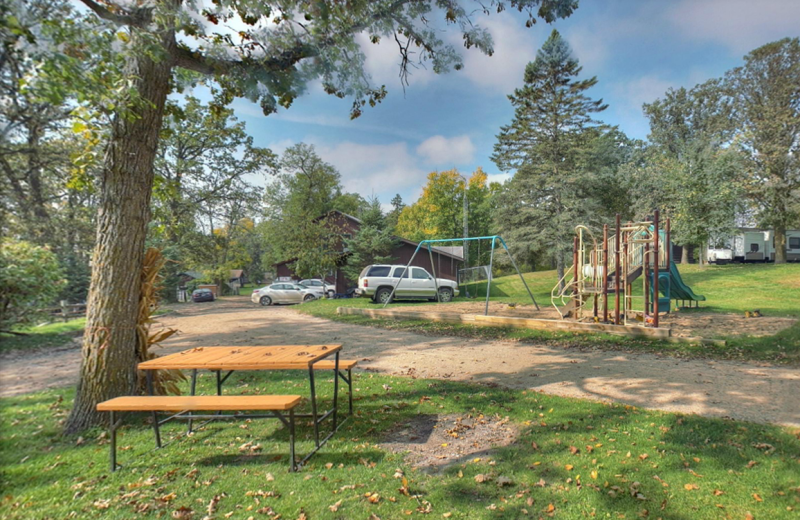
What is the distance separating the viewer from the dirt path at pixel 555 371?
5.21m

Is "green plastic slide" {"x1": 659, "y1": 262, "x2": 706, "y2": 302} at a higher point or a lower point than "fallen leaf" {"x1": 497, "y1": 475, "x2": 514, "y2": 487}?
higher

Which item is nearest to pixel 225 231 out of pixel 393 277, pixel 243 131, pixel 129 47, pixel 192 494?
pixel 243 131

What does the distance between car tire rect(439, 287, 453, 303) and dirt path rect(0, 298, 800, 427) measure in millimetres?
9852

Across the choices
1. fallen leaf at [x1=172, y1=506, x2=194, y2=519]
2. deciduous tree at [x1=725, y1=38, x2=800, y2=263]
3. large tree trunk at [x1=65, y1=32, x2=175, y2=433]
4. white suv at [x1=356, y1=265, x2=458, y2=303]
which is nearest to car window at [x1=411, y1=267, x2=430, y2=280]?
white suv at [x1=356, y1=265, x2=458, y2=303]

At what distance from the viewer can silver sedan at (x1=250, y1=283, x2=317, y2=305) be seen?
25172 mm

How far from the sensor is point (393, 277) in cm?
2045

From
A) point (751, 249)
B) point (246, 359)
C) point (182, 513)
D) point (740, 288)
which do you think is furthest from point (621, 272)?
point (751, 249)

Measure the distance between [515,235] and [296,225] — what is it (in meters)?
16.2

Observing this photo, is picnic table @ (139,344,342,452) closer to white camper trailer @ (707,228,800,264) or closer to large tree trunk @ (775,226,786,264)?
large tree trunk @ (775,226,786,264)

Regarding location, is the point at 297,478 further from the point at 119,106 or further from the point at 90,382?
the point at 119,106

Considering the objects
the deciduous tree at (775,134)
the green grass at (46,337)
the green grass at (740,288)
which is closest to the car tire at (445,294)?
the green grass at (740,288)

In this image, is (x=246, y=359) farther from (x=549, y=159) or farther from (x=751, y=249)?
(x=751, y=249)

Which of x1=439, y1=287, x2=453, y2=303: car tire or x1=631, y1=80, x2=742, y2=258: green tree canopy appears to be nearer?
x1=439, y1=287, x2=453, y2=303: car tire

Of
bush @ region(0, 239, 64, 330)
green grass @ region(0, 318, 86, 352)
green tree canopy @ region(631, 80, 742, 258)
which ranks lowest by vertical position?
green grass @ region(0, 318, 86, 352)
